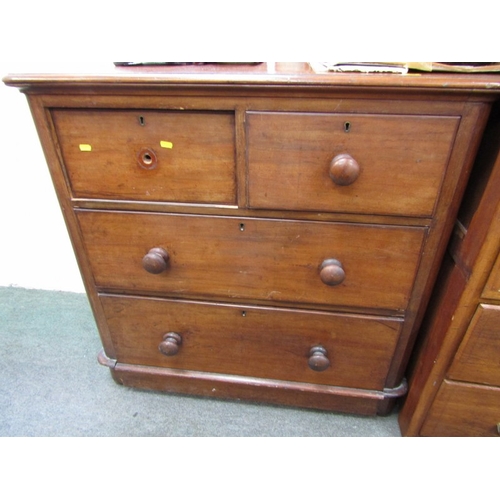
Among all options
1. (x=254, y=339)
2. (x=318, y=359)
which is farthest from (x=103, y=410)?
(x=318, y=359)

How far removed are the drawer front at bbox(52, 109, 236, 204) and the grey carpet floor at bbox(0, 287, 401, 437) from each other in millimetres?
637

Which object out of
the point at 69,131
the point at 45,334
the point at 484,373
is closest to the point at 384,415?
the point at 484,373

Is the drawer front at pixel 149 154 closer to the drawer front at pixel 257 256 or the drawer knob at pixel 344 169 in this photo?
the drawer front at pixel 257 256

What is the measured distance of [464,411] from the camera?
0.77m

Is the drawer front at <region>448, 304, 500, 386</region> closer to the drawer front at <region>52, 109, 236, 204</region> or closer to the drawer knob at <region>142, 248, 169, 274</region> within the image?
the drawer front at <region>52, 109, 236, 204</region>

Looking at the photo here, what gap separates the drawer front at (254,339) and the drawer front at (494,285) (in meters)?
0.20

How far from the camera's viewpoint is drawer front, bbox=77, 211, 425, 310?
70 centimetres

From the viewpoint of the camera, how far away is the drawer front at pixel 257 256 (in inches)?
27.5

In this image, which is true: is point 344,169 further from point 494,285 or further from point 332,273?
point 494,285

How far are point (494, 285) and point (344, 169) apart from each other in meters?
0.36

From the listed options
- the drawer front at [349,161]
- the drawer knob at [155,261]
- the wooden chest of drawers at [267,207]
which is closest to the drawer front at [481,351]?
the wooden chest of drawers at [267,207]

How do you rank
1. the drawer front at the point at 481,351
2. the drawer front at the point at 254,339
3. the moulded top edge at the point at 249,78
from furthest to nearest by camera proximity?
the drawer front at the point at 254,339 → the drawer front at the point at 481,351 → the moulded top edge at the point at 249,78

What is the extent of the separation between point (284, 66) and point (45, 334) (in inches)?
47.3

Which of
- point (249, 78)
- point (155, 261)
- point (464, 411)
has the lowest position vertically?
point (464, 411)
